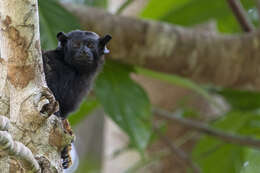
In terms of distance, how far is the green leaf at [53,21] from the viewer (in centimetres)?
297

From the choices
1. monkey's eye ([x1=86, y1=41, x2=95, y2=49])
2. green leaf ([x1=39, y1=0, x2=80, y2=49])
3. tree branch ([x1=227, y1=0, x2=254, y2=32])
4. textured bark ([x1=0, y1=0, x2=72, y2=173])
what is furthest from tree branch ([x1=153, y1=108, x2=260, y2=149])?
textured bark ([x1=0, y1=0, x2=72, y2=173])

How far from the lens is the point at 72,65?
254 cm

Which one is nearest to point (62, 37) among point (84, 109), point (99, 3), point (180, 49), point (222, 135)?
point (180, 49)

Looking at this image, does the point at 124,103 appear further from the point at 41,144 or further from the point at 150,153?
the point at 41,144

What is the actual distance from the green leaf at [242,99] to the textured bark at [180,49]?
361 mm

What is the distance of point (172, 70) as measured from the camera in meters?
3.53

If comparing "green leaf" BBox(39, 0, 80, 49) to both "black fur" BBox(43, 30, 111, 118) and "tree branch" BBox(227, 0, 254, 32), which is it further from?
"tree branch" BBox(227, 0, 254, 32)

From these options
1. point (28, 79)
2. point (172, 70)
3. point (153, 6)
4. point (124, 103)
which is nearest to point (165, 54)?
point (172, 70)

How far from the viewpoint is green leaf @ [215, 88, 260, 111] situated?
4.16 metres

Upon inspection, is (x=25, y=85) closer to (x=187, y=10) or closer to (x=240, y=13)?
(x=240, y=13)

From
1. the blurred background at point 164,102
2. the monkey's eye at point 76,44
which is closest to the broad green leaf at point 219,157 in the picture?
the blurred background at point 164,102

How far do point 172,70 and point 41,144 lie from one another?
2105 millimetres

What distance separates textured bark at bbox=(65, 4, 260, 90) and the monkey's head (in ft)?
2.48

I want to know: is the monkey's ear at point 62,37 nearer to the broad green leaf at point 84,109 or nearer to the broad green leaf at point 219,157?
the broad green leaf at point 84,109
